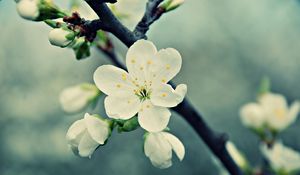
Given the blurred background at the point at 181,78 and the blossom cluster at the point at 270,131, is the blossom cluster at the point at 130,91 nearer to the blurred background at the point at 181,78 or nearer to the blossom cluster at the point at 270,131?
the blossom cluster at the point at 270,131

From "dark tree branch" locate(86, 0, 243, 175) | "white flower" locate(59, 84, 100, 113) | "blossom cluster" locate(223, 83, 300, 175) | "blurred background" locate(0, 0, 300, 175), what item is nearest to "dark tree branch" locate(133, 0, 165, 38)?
"dark tree branch" locate(86, 0, 243, 175)

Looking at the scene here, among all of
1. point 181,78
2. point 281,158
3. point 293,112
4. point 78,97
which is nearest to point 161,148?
point 78,97

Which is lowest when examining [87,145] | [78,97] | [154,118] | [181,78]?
[181,78]

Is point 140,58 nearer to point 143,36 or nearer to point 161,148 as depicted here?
point 143,36

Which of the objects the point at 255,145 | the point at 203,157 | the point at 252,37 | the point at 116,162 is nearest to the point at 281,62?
the point at 252,37

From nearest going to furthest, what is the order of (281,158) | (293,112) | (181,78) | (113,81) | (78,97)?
1. (113,81)
2. (78,97)
3. (281,158)
4. (293,112)
5. (181,78)

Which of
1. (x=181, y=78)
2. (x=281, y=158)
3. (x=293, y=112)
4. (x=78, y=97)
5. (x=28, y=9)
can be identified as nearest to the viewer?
(x=28, y=9)

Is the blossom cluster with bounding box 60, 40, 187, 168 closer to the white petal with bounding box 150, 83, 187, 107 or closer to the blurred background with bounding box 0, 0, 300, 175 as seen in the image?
the white petal with bounding box 150, 83, 187, 107
